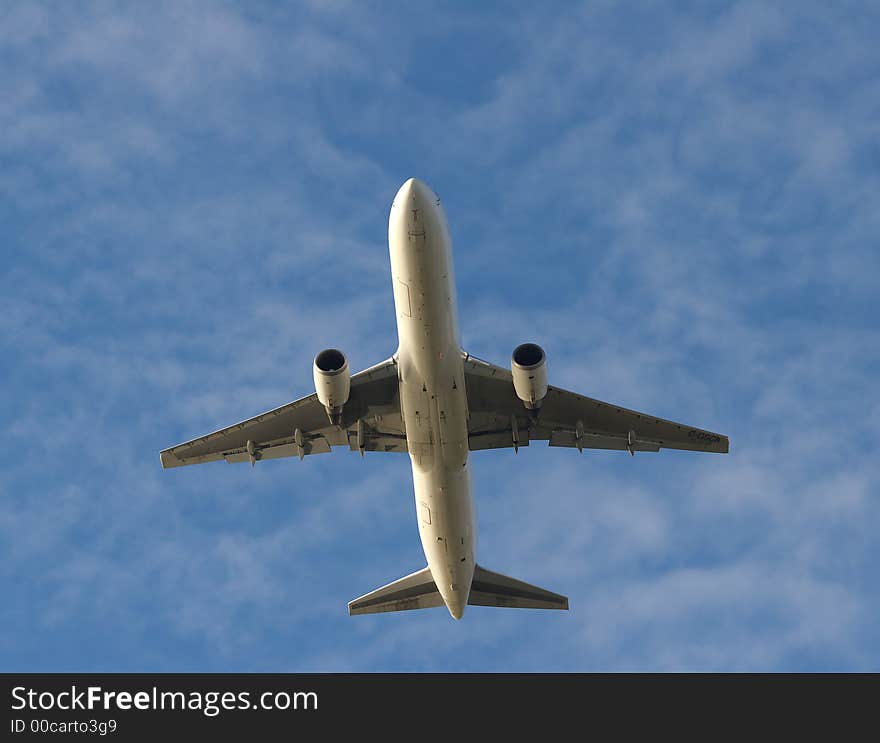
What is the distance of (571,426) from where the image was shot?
1877 inches

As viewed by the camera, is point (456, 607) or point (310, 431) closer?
point (310, 431)

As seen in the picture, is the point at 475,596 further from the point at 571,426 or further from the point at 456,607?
the point at 571,426

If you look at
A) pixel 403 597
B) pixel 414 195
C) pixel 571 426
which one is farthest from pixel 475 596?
pixel 414 195

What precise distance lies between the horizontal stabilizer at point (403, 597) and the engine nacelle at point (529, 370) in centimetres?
1077

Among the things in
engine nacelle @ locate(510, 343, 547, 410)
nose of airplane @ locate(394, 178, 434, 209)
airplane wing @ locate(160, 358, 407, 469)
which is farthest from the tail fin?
nose of airplane @ locate(394, 178, 434, 209)

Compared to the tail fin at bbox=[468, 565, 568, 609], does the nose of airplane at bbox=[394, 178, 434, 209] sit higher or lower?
higher

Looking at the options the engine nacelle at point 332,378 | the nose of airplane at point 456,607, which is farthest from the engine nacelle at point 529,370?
the nose of airplane at point 456,607

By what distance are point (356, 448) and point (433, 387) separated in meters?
7.63

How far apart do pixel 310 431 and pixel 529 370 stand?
33.6 feet

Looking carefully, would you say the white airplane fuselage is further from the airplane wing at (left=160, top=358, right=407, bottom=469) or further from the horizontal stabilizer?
the horizontal stabilizer

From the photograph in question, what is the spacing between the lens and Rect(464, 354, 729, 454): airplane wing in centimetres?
4647

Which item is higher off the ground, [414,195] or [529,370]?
[414,195]

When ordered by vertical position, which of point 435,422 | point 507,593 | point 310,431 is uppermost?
point 310,431

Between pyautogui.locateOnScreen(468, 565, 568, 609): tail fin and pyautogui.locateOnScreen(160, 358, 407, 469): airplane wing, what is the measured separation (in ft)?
22.2
